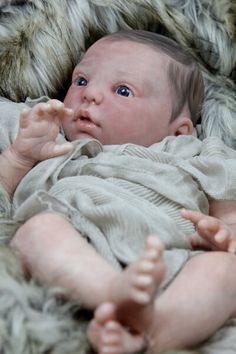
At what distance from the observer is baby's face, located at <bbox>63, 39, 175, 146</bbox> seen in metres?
1.41

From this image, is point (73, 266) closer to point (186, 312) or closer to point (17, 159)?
point (186, 312)

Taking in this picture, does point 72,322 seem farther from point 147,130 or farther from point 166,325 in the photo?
point 147,130

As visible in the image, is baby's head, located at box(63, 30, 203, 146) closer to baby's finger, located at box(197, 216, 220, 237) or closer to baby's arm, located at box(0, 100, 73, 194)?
baby's arm, located at box(0, 100, 73, 194)

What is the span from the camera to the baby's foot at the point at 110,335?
0.90 m

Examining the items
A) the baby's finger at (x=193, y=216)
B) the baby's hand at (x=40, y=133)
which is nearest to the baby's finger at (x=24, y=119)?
the baby's hand at (x=40, y=133)

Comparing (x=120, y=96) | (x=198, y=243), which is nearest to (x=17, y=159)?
(x=120, y=96)

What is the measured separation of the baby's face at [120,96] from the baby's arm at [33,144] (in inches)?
4.2

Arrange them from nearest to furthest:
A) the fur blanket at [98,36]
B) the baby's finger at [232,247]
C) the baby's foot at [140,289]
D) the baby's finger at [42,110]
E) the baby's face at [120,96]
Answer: the baby's foot at [140,289], the baby's finger at [232,247], the baby's finger at [42,110], the baby's face at [120,96], the fur blanket at [98,36]

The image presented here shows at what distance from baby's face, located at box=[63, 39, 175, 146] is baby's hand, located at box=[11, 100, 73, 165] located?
107 mm

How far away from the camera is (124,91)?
4.75ft

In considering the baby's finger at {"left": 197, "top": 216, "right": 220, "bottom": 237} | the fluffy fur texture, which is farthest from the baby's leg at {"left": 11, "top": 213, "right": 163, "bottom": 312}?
the fluffy fur texture

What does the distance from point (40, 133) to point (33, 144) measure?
0.08 feet

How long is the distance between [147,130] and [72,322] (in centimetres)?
54

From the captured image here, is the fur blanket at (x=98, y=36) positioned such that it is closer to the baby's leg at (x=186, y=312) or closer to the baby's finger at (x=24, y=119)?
the baby's finger at (x=24, y=119)
